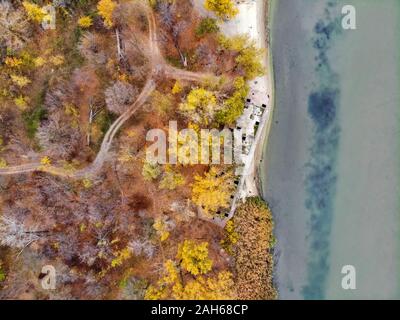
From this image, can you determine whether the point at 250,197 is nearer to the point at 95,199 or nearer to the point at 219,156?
the point at 219,156

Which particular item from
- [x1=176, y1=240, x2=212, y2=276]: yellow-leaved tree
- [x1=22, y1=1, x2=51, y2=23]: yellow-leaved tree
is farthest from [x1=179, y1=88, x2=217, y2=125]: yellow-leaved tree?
[x1=22, y1=1, x2=51, y2=23]: yellow-leaved tree

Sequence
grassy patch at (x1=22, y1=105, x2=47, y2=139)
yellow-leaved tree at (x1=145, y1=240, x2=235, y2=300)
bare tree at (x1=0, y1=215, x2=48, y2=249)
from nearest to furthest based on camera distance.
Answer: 1. yellow-leaved tree at (x1=145, y1=240, x2=235, y2=300)
2. bare tree at (x1=0, y1=215, x2=48, y2=249)
3. grassy patch at (x1=22, y1=105, x2=47, y2=139)

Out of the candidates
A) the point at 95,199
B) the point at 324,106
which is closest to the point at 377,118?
the point at 324,106

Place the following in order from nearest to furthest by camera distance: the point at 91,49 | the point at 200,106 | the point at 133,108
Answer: the point at 200,106, the point at 91,49, the point at 133,108

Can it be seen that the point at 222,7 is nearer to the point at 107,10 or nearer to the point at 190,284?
the point at 107,10

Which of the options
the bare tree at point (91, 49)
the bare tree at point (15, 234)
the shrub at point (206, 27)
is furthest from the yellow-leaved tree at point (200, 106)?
the bare tree at point (15, 234)

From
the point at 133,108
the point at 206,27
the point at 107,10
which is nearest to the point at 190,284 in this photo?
the point at 133,108

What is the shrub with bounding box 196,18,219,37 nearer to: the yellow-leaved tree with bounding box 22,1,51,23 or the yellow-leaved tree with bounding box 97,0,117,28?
the yellow-leaved tree with bounding box 97,0,117,28
